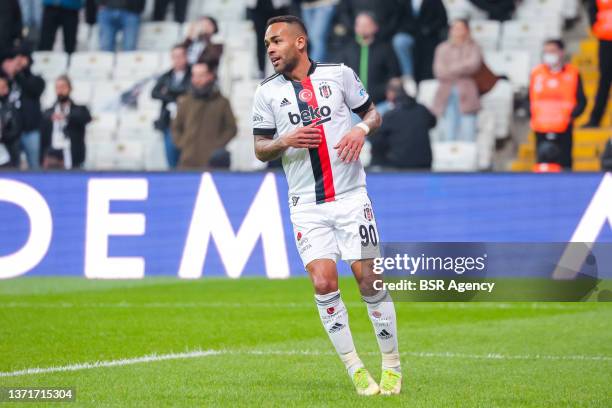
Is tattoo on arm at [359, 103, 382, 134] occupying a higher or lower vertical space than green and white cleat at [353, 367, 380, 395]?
higher

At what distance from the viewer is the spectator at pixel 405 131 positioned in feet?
53.7

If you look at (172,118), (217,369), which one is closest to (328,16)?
(172,118)

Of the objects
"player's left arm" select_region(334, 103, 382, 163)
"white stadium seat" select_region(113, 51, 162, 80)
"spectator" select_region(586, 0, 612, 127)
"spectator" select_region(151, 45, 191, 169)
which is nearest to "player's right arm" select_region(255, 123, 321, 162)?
"player's left arm" select_region(334, 103, 382, 163)

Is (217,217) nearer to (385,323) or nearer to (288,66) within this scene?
(288,66)

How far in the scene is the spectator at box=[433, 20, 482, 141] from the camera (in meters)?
17.6

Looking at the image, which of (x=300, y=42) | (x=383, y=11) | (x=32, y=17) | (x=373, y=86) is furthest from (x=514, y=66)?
(x=300, y=42)

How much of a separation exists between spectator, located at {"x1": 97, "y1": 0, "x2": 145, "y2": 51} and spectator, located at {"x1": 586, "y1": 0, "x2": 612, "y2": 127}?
286 inches

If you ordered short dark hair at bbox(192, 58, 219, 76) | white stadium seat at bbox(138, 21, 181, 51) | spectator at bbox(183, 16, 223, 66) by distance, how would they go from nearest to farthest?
short dark hair at bbox(192, 58, 219, 76), spectator at bbox(183, 16, 223, 66), white stadium seat at bbox(138, 21, 181, 51)

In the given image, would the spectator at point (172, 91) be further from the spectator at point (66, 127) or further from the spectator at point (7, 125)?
the spectator at point (7, 125)

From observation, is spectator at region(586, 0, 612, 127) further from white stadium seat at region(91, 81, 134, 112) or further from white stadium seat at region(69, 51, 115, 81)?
white stadium seat at region(69, 51, 115, 81)

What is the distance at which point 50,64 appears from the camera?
22.2 m

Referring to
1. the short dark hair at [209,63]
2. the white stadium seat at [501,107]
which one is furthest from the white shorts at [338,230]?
the white stadium seat at [501,107]

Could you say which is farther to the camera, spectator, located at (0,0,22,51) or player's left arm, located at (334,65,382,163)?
spectator, located at (0,0,22,51)

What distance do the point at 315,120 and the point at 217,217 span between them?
7042 millimetres
